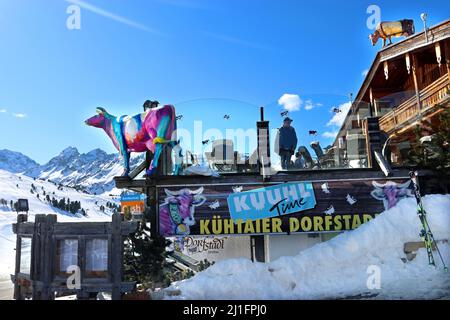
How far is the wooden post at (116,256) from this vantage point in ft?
28.1

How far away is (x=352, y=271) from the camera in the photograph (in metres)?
8.97

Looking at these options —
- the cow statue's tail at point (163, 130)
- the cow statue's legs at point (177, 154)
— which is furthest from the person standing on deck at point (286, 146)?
the cow statue's tail at point (163, 130)

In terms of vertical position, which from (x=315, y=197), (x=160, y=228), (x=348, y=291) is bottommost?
(x=348, y=291)

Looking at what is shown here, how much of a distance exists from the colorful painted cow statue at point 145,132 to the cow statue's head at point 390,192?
206 inches

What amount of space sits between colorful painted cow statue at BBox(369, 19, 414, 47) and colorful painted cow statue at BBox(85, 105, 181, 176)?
11.3m

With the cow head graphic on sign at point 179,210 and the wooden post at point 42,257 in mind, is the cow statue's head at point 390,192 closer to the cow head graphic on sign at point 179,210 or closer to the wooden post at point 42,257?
the cow head graphic on sign at point 179,210

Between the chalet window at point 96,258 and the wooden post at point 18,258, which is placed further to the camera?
the wooden post at point 18,258

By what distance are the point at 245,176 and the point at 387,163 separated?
12.1 feet

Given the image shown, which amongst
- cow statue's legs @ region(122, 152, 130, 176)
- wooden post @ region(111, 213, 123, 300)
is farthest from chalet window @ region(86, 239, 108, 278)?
cow statue's legs @ region(122, 152, 130, 176)

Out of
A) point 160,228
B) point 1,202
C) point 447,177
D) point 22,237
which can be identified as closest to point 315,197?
point 447,177

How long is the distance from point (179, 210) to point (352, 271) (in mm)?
4434

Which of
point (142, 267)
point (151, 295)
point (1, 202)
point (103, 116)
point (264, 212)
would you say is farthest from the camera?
point (1, 202)

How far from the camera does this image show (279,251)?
10523 millimetres

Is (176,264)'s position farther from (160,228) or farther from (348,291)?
(348,291)
